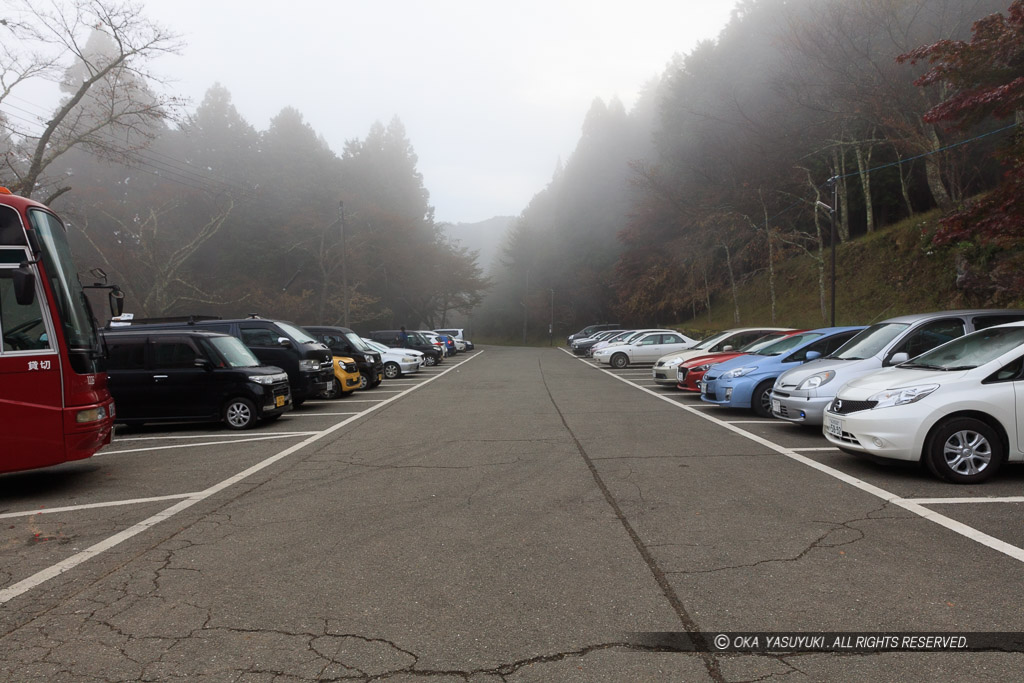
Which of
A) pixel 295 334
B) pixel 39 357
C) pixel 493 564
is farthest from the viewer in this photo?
pixel 295 334

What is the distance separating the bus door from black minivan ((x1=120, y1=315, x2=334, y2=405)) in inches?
279

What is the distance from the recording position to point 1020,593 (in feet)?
12.2

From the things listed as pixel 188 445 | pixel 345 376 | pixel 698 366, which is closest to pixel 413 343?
pixel 345 376

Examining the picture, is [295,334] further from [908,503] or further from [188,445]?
[908,503]

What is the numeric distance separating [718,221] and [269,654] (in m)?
35.0

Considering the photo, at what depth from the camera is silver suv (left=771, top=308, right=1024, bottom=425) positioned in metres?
8.95

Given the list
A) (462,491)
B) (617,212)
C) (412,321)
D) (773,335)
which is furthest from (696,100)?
(462,491)

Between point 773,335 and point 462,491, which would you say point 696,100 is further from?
point 462,491

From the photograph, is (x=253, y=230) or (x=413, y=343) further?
(x=253, y=230)

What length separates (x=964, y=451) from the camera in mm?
6398

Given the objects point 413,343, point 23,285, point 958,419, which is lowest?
point 958,419

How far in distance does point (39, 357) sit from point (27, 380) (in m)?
0.24

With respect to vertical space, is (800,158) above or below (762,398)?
above

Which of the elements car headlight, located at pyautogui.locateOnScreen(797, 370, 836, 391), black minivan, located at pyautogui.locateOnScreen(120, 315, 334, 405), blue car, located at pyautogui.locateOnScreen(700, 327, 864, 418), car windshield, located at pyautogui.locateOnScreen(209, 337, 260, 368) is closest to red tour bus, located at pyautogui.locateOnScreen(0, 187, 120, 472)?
car windshield, located at pyautogui.locateOnScreen(209, 337, 260, 368)
